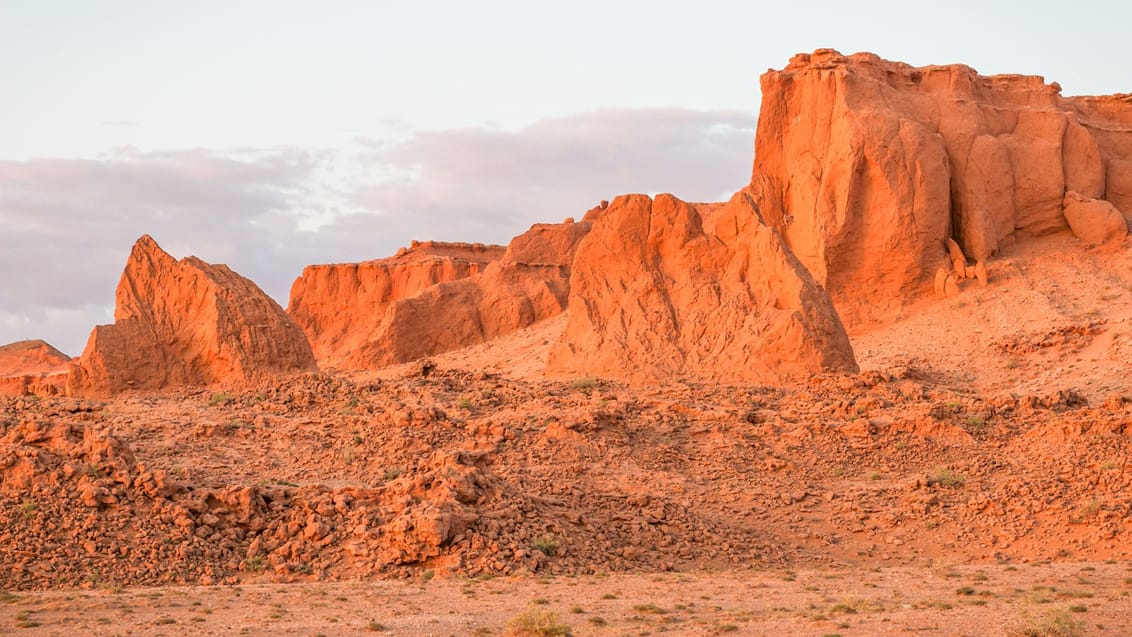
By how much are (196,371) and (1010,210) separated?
69.8ft

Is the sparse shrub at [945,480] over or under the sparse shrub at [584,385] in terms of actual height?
under

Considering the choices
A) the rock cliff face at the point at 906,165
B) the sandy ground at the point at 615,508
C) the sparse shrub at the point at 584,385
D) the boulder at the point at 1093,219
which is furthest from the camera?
the boulder at the point at 1093,219

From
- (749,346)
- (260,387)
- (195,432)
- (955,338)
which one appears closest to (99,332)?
(260,387)

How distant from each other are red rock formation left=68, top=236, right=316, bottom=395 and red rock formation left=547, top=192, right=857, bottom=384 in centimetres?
485

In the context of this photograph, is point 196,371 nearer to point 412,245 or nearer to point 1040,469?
point 1040,469

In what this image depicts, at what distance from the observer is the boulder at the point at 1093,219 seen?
34469mm

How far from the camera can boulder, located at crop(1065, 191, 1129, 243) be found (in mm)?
34469

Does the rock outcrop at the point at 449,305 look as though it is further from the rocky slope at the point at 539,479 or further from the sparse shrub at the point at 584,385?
the rocky slope at the point at 539,479

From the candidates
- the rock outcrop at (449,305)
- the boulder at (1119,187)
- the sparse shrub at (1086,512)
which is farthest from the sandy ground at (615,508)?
the rock outcrop at (449,305)

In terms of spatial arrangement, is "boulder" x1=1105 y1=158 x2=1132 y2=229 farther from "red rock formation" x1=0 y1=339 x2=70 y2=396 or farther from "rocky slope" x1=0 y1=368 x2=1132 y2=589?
"red rock formation" x1=0 y1=339 x2=70 y2=396

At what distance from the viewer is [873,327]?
3275 centimetres

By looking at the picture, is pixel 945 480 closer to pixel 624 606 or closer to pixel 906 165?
pixel 624 606

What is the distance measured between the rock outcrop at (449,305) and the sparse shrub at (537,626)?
92.9ft

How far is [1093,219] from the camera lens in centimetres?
3459
